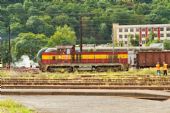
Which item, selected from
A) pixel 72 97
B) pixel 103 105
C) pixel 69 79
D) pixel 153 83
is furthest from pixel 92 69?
pixel 103 105

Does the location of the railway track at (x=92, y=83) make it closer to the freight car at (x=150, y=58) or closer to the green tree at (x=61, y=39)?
the freight car at (x=150, y=58)

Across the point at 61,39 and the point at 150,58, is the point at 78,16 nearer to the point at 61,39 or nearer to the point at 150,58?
the point at 61,39

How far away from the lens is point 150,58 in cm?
5272

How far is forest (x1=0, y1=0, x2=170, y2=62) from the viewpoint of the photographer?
532 ft

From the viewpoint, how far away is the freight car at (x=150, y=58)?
52.2 m

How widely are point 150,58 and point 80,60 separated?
27.5ft

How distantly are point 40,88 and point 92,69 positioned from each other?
725 inches

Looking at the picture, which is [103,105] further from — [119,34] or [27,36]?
[119,34]

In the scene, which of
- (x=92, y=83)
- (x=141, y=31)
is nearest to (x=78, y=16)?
(x=141, y=31)

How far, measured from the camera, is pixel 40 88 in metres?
27.7

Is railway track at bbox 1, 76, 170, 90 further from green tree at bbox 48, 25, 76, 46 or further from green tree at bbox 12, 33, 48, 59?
green tree at bbox 48, 25, 76, 46

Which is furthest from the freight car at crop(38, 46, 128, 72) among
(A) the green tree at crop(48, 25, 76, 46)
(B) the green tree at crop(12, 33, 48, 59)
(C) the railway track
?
(A) the green tree at crop(48, 25, 76, 46)

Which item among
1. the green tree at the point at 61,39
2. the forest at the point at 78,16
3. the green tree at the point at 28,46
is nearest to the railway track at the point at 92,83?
the green tree at the point at 28,46

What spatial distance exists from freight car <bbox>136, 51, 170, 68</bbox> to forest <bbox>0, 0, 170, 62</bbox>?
330ft
